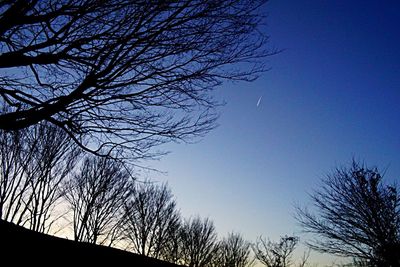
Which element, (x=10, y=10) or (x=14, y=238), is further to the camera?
(x=10, y=10)

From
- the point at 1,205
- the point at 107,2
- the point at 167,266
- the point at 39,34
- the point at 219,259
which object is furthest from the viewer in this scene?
the point at 219,259

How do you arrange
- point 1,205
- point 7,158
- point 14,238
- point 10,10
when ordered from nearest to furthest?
point 14,238 → point 10,10 → point 7,158 → point 1,205

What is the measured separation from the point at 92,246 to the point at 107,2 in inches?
123

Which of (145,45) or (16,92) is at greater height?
(145,45)

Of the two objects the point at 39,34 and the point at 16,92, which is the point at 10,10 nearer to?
the point at 39,34

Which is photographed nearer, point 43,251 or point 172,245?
point 43,251

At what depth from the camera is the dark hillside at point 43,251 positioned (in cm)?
287

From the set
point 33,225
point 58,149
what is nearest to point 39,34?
point 58,149

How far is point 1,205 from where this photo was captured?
1418 cm

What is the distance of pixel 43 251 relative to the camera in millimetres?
3096

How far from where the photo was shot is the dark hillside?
113 inches

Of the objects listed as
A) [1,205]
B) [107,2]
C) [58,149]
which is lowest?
[1,205]

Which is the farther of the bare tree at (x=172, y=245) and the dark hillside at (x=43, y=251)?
the bare tree at (x=172, y=245)

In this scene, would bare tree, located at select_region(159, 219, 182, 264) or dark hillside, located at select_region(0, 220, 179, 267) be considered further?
bare tree, located at select_region(159, 219, 182, 264)
